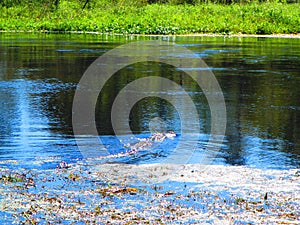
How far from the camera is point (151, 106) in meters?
14.9

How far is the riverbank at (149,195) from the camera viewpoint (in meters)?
7.16

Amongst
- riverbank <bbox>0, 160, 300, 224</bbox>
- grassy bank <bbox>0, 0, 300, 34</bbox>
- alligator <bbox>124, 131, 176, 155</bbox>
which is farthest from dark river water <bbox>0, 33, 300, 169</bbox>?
grassy bank <bbox>0, 0, 300, 34</bbox>

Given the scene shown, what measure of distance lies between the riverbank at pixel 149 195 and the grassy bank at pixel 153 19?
33.7 meters

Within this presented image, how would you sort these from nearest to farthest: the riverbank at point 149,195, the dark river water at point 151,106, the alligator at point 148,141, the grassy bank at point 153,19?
1. the riverbank at point 149,195
2. the dark river water at point 151,106
3. the alligator at point 148,141
4. the grassy bank at point 153,19

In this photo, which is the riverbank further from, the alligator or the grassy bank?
the grassy bank

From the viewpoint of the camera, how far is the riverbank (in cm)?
716

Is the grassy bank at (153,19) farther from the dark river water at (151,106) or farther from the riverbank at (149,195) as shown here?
the riverbank at (149,195)

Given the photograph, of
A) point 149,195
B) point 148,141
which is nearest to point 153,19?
point 148,141

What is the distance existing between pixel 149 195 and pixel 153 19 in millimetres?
38958

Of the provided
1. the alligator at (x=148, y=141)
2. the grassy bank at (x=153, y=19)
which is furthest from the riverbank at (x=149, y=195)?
the grassy bank at (x=153, y=19)

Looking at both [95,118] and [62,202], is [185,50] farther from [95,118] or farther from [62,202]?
[62,202]

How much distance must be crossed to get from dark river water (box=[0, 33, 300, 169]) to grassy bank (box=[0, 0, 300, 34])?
15.4 metres

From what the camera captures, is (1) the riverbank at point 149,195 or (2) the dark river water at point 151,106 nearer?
(1) the riverbank at point 149,195

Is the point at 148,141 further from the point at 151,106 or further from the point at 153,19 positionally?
the point at 153,19
